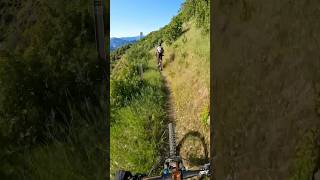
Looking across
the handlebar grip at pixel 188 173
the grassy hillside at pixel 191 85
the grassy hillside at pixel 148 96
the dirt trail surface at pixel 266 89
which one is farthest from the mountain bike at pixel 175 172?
the grassy hillside at pixel 191 85

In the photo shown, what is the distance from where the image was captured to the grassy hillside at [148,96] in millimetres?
12352

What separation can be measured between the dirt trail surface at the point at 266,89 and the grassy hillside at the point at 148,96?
28.0 feet

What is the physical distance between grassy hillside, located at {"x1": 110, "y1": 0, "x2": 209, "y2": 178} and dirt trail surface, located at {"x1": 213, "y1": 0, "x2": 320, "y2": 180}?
8521 millimetres

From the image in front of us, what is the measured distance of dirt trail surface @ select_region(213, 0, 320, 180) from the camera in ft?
7.16

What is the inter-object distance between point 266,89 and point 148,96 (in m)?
13.2

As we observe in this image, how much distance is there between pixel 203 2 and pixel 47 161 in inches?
426

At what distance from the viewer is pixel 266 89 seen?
2305 millimetres

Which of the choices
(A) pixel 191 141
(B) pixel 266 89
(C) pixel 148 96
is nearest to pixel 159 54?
(C) pixel 148 96

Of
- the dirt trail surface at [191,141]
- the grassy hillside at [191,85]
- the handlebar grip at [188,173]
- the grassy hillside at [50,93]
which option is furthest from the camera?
the grassy hillside at [191,85]

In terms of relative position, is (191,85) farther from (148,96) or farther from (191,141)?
(191,141)

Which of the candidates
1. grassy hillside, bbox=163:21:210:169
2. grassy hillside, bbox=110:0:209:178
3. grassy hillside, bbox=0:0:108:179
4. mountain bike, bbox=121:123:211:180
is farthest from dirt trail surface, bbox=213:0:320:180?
grassy hillside, bbox=163:21:210:169

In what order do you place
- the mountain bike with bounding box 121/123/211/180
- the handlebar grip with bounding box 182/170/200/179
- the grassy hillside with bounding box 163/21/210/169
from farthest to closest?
1. the grassy hillside with bounding box 163/21/210/169
2. the handlebar grip with bounding box 182/170/200/179
3. the mountain bike with bounding box 121/123/211/180

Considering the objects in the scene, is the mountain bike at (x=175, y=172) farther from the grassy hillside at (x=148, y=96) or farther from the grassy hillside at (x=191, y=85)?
the grassy hillside at (x=191, y=85)

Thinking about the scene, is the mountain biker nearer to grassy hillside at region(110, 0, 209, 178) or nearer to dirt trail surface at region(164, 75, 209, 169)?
grassy hillside at region(110, 0, 209, 178)
